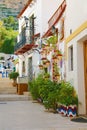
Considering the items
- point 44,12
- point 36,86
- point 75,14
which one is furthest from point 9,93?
point 75,14

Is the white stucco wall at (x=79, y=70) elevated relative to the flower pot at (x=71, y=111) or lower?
elevated

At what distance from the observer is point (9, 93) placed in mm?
26188

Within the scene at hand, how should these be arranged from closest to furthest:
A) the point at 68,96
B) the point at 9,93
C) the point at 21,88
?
1. the point at 68,96
2. the point at 21,88
3. the point at 9,93

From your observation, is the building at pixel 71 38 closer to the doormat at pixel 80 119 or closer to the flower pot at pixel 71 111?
the flower pot at pixel 71 111

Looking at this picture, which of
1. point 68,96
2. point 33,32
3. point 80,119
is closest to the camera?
point 80,119

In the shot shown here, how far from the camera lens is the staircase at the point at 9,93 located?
21.9 m

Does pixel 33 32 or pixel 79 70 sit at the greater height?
pixel 33 32

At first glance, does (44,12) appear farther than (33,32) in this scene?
No

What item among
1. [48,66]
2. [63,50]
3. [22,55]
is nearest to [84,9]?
[63,50]

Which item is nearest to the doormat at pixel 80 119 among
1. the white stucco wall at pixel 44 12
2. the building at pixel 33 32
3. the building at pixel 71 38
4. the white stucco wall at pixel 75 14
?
the building at pixel 71 38

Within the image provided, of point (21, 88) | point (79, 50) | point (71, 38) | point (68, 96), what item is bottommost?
point (68, 96)

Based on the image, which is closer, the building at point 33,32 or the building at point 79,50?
the building at point 79,50

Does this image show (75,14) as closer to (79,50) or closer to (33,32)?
(79,50)

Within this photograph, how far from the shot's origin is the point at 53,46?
18078 mm
